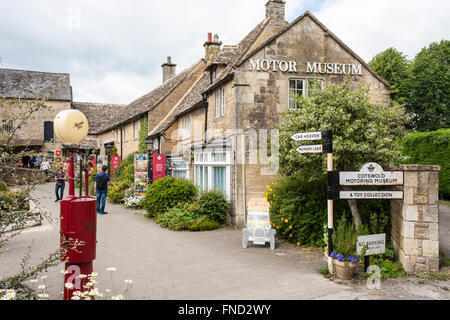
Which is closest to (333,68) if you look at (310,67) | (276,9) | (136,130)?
(310,67)

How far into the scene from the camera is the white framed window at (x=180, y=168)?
17081 mm

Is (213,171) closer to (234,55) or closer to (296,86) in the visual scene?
(296,86)

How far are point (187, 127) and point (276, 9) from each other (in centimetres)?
778

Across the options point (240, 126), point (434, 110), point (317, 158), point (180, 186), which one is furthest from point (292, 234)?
point (434, 110)

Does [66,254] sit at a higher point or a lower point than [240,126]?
lower

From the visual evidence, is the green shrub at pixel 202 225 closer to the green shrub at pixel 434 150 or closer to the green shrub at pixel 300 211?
the green shrub at pixel 300 211

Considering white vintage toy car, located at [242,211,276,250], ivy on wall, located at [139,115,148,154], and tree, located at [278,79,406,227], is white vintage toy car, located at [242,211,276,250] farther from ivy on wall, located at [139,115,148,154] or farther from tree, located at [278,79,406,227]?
ivy on wall, located at [139,115,148,154]

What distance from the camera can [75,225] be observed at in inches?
197

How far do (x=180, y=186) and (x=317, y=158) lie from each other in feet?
22.5

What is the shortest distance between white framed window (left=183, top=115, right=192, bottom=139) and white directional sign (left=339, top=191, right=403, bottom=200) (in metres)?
13.1

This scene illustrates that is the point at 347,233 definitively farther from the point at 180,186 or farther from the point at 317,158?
the point at 180,186

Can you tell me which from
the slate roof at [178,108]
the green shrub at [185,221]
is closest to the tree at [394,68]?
the slate roof at [178,108]

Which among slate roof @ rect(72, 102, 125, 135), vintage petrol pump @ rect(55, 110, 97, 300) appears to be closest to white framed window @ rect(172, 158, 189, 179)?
vintage petrol pump @ rect(55, 110, 97, 300)

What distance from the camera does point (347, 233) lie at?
687 centimetres
